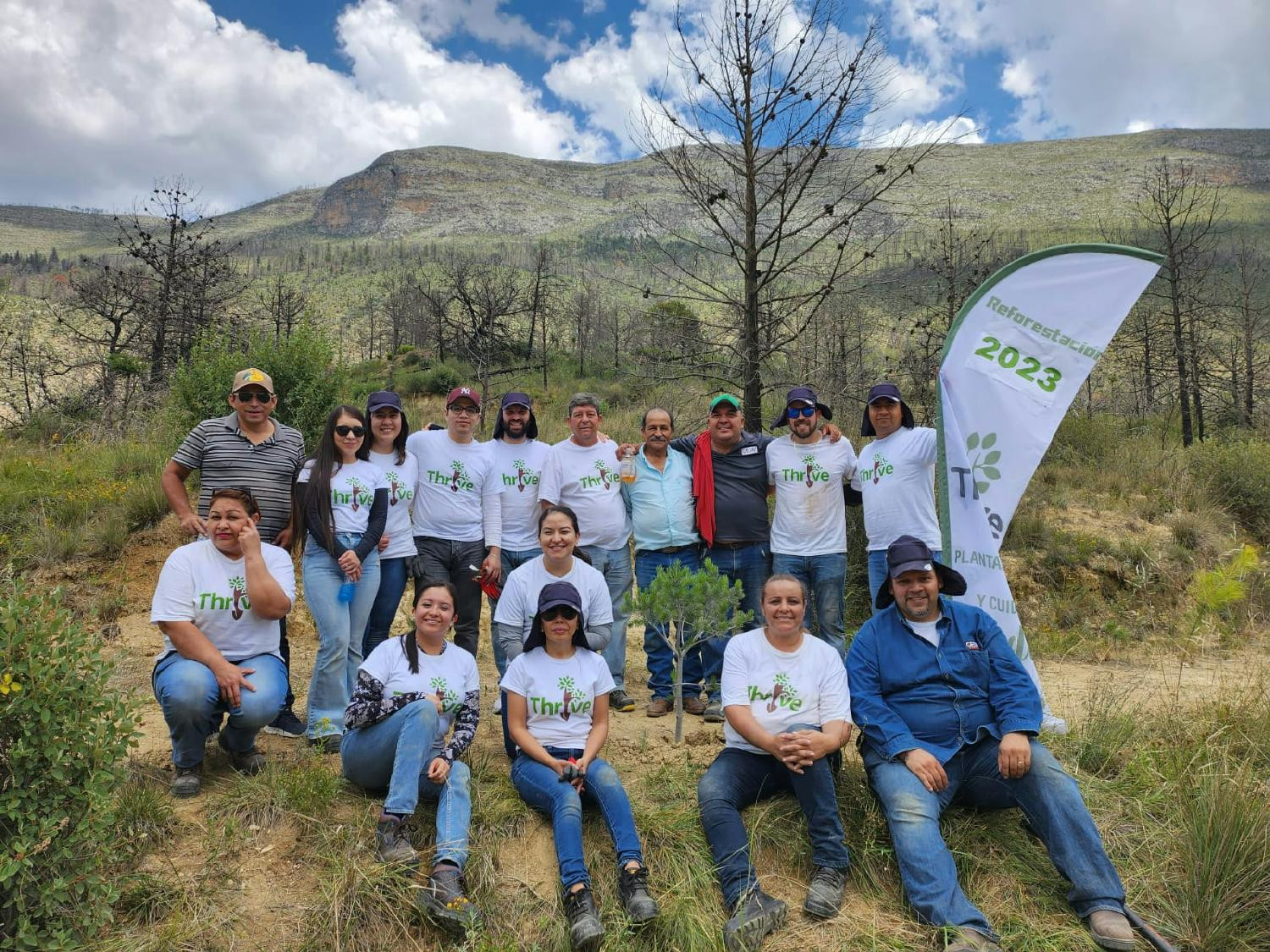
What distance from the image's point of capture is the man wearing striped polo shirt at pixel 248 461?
437cm

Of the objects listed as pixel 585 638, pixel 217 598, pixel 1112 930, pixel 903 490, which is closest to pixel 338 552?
pixel 217 598

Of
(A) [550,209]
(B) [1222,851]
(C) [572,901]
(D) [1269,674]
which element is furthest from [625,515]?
(A) [550,209]

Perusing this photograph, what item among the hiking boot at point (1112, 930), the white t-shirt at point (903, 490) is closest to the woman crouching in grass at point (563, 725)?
the hiking boot at point (1112, 930)

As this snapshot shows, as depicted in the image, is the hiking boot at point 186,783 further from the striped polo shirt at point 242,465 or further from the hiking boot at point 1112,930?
the hiking boot at point 1112,930

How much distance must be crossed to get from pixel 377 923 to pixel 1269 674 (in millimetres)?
6826

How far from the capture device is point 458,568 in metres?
4.98

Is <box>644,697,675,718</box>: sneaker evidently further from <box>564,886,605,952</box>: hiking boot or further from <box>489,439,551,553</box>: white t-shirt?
<box>564,886,605,952</box>: hiking boot

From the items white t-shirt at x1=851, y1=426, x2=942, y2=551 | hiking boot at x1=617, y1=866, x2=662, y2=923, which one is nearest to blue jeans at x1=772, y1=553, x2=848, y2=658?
white t-shirt at x1=851, y1=426, x2=942, y2=551

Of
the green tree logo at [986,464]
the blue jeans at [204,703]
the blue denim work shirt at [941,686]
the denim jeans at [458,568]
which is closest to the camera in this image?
the blue denim work shirt at [941,686]

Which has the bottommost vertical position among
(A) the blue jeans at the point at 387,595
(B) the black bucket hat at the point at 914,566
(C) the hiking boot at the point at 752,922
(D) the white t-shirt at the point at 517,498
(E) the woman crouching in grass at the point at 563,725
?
(C) the hiking boot at the point at 752,922

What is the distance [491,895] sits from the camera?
3.40 metres

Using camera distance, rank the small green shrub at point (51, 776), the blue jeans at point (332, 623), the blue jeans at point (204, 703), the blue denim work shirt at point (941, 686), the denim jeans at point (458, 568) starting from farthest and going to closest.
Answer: the denim jeans at point (458, 568) < the blue jeans at point (332, 623) < the blue jeans at point (204, 703) < the blue denim work shirt at point (941, 686) < the small green shrub at point (51, 776)

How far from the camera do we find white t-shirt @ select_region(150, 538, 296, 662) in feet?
12.4

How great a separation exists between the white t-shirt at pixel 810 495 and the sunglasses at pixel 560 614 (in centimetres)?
188
